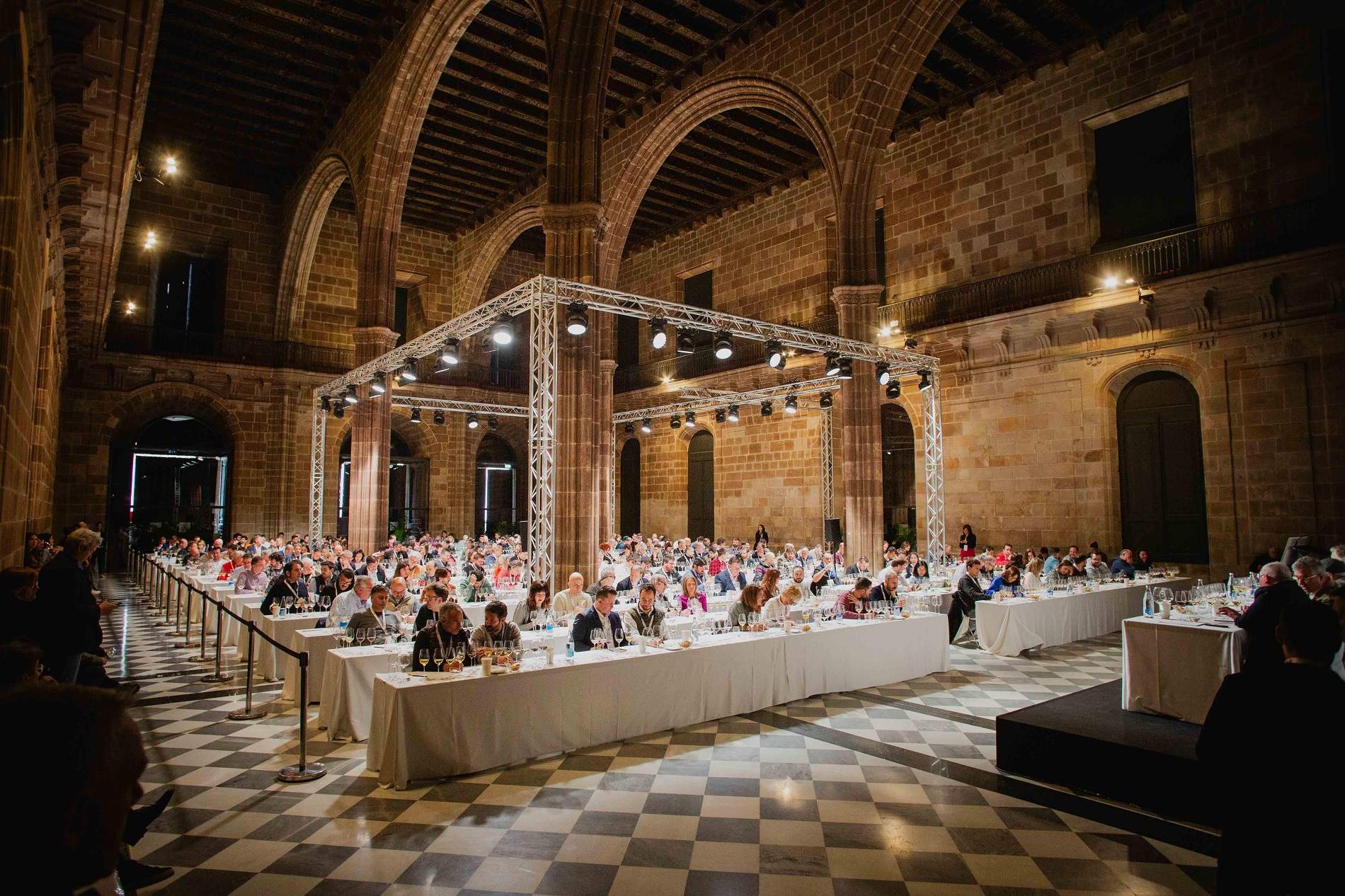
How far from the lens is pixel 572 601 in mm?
7324

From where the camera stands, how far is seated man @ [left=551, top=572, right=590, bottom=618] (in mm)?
7289

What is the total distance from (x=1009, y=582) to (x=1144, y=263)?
6892mm

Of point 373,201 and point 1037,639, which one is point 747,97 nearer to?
point 373,201

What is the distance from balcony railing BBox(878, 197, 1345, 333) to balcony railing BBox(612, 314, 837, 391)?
2.52 m

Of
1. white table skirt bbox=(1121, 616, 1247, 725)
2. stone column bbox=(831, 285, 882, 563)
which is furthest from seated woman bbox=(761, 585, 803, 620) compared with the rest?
stone column bbox=(831, 285, 882, 563)

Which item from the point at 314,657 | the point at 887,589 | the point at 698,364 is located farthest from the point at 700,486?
A: the point at 314,657

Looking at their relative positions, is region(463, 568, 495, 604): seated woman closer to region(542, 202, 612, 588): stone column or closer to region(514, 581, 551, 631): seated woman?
region(542, 202, 612, 588): stone column

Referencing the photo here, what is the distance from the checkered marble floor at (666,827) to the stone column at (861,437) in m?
6.74

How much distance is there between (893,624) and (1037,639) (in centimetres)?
272

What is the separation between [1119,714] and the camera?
5.12 m

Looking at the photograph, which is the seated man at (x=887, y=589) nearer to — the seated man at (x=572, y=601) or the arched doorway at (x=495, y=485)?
the seated man at (x=572, y=601)

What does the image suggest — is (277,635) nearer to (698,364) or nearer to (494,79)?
(494,79)

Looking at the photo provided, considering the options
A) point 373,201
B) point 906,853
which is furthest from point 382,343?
point 906,853

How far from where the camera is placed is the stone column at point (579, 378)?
29.6ft
